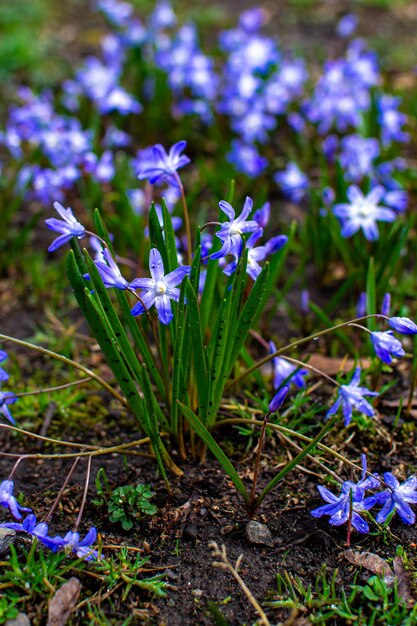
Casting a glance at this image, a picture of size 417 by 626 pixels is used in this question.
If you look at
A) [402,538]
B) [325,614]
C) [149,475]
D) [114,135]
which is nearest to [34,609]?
[149,475]

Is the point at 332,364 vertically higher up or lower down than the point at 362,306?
lower down

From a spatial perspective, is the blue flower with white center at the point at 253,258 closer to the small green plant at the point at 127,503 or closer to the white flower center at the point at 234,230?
the white flower center at the point at 234,230

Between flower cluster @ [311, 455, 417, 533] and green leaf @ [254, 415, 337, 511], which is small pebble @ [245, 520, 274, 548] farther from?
flower cluster @ [311, 455, 417, 533]

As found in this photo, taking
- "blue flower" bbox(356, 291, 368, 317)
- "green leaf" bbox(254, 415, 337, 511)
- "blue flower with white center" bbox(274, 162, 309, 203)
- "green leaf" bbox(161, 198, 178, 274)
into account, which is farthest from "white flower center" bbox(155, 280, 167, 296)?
"blue flower with white center" bbox(274, 162, 309, 203)

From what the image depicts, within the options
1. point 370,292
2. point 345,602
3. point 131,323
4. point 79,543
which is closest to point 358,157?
point 370,292

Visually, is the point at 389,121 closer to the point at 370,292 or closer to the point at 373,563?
the point at 370,292

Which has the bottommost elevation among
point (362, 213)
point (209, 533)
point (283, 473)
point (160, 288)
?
point (209, 533)
